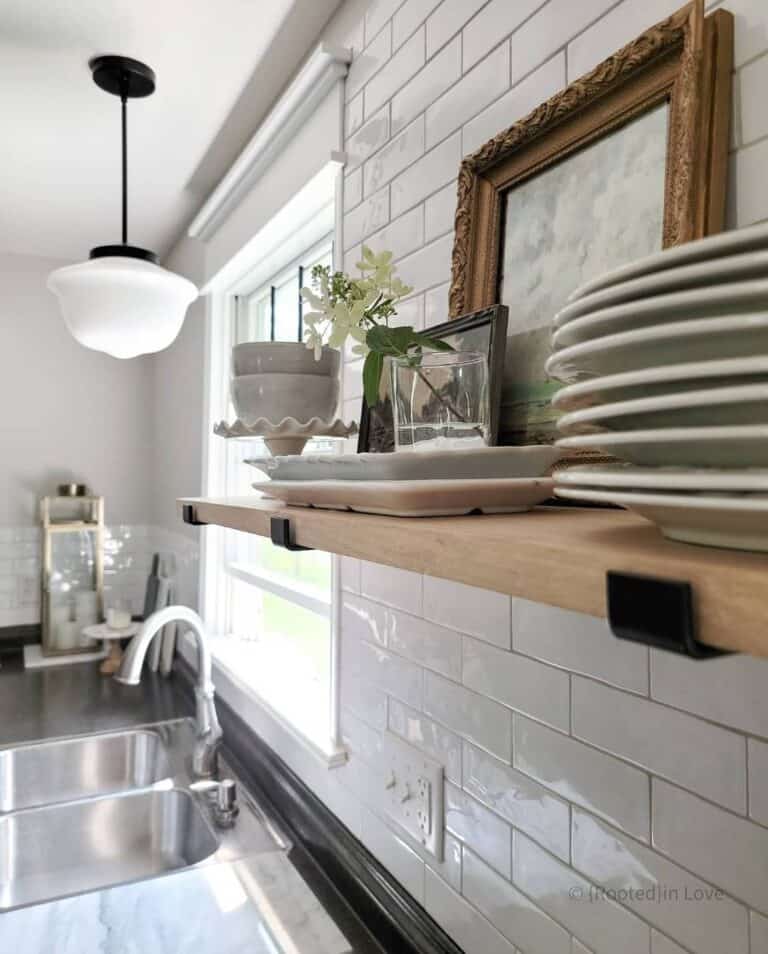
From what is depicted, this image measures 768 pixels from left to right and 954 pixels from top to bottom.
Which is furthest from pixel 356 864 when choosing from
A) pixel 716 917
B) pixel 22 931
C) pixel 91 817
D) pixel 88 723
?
pixel 88 723

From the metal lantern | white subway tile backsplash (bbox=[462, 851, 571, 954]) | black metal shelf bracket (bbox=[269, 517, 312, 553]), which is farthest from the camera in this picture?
the metal lantern

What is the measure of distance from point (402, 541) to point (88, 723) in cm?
189

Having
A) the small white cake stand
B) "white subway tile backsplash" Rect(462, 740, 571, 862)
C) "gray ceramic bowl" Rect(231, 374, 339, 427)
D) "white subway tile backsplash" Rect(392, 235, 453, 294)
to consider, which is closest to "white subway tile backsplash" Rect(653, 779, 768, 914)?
"white subway tile backsplash" Rect(462, 740, 571, 862)

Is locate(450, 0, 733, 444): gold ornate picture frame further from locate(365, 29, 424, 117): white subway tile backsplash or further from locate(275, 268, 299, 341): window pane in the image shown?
locate(275, 268, 299, 341): window pane

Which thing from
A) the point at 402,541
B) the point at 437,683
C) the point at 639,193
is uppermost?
the point at 639,193

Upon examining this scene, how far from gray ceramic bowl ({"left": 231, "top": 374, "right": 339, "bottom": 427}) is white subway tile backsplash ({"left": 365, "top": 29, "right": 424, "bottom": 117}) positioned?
500 mm

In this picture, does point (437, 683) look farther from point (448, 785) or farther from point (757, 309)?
point (757, 309)

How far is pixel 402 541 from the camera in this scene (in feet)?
1.46

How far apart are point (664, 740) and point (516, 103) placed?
724 mm

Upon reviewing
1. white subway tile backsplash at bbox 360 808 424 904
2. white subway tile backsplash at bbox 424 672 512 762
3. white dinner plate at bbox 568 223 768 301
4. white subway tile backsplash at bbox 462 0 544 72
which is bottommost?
white subway tile backsplash at bbox 360 808 424 904

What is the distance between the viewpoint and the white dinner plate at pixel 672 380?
0.27 m

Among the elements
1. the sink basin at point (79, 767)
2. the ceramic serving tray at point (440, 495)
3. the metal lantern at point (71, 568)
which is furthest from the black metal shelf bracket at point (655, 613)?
the metal lantern at point (71, 568)

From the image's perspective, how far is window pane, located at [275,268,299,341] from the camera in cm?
190

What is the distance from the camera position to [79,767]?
1.93 meters
